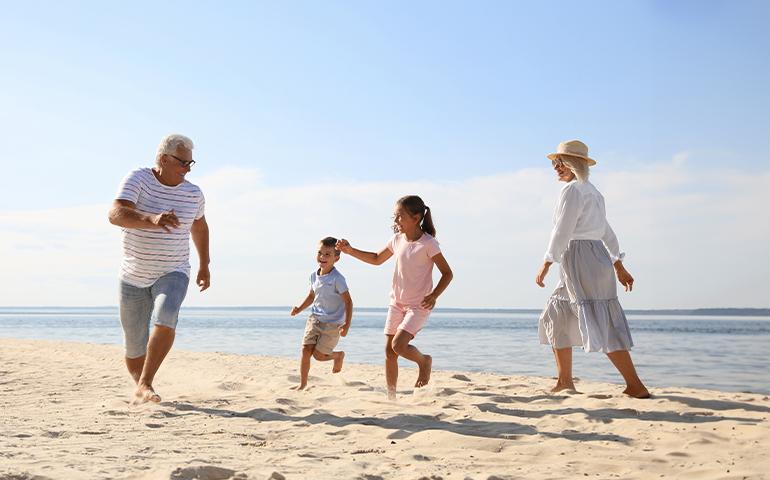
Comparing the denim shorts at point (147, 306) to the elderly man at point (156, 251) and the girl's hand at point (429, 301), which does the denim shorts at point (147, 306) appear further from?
the girl's hand at point (429, 301)

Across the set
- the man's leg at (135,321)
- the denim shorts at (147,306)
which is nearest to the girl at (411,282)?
the denim shorts at (147,306)

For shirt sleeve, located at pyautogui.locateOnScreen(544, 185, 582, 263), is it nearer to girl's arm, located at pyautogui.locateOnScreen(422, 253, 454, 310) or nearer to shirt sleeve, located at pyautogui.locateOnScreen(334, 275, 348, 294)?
girl's arm, located at pyautogui.locateOnScreen(422, 253, 454, 310)

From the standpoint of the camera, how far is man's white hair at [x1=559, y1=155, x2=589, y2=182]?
6.18 m

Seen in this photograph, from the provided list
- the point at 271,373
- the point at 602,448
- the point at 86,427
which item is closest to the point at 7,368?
the point at 271,373

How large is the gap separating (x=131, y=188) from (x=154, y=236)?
42 cm

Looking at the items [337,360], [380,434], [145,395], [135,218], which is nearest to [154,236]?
[135,218]

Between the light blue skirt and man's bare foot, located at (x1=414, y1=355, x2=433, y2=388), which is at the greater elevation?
the light blue skirt

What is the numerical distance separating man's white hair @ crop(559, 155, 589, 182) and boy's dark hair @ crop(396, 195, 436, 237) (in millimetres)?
1273

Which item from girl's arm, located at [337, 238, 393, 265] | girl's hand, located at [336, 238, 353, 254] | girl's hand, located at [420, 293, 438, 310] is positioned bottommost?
girl's hand, located at [420, 293, 438, 310]

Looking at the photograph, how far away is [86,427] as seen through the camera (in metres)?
4.73

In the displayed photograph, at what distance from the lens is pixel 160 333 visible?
568cm

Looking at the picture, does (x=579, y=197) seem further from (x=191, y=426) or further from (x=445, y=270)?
(x=191, y=426)

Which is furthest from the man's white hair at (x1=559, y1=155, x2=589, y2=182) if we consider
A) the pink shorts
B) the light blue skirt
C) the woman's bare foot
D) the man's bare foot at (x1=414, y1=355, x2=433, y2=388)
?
the woman's bare foot

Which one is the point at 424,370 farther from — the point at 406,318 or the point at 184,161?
the point at 184,161
